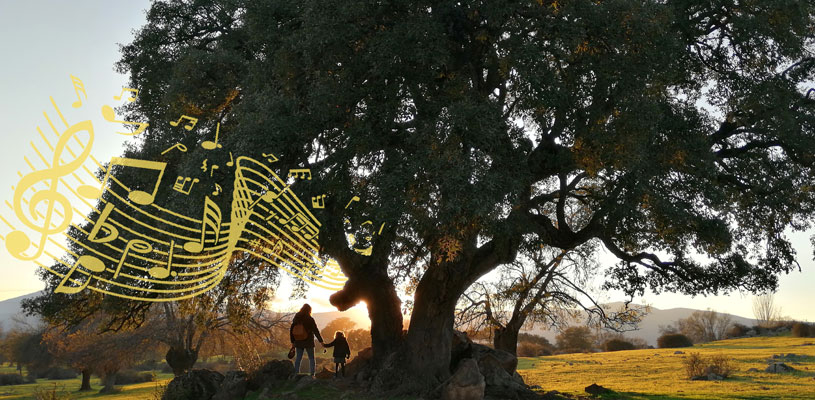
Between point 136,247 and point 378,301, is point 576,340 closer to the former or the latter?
point 378,301

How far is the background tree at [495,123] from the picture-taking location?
518 inches

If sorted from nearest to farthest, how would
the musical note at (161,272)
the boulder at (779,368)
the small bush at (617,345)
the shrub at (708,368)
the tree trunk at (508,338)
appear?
the musical note at (161,272)
the tree trunk at (508,338)
the shrub at (708,368)
the boulder at (779,368)
the small bush at (617,345)

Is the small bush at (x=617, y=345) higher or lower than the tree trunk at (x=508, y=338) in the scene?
lower

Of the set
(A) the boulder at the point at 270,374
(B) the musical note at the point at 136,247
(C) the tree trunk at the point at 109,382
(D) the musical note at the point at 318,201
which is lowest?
(C) the tree trunk at the point at 109,382

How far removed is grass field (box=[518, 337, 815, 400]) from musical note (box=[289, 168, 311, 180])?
14410 millimetres

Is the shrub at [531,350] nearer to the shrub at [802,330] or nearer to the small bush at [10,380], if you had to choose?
the shrub at [802,330]

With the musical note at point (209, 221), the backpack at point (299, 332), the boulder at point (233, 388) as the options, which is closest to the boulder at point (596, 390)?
the backpack at point (299, 332)

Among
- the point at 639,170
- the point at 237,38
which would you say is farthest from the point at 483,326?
the point at 237,38

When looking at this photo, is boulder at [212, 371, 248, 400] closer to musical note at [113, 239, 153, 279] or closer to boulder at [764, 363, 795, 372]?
musical note at [113, 239, 153, 279]

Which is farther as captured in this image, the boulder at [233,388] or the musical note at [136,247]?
the boulder at [233,388]

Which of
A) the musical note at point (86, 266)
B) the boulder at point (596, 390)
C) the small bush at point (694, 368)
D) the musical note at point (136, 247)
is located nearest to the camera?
the musical note at point (136, 247)

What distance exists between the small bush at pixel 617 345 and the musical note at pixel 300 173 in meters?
55.9

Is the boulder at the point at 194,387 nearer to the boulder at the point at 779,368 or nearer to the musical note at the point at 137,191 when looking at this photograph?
the musical note at the point at 137,191

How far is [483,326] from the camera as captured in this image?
86.6 feet
